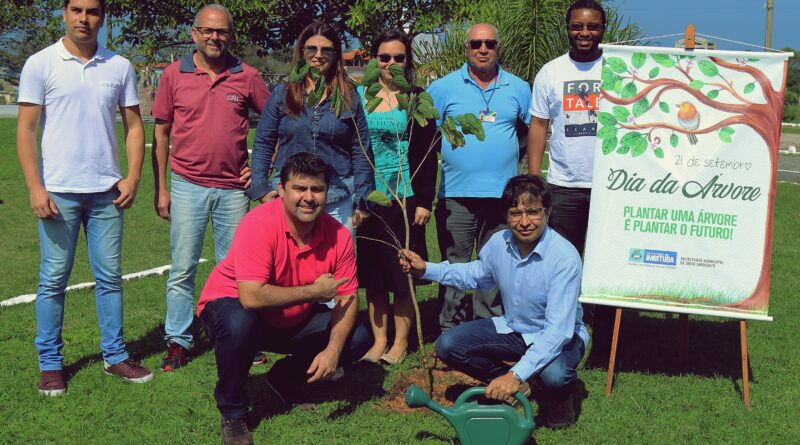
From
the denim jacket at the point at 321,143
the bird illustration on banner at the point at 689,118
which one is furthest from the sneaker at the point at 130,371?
the bird illustration on banner at the point at 689,118

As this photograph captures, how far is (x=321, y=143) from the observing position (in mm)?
4578

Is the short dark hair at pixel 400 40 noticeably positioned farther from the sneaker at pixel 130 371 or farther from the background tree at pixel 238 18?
the background tree at pixel 238 18

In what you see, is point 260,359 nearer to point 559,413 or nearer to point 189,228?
point 189,228

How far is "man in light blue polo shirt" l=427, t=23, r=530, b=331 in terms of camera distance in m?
4.98

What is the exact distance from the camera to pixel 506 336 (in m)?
4.24

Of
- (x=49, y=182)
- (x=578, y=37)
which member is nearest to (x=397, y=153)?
(x=578, y=37)

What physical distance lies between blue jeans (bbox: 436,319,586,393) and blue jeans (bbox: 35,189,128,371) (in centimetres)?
181

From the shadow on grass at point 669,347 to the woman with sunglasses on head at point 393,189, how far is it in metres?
1.23

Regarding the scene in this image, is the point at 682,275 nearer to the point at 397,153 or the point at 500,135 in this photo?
the point at 500,135

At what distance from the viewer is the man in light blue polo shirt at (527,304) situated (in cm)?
398

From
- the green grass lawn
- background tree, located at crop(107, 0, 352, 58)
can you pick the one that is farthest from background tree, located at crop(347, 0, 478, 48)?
the green grass lawn

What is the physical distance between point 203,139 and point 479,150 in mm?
1572

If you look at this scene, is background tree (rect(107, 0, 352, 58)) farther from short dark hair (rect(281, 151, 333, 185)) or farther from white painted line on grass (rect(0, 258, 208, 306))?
short dark hair (rect(281, 151, 333, 185))

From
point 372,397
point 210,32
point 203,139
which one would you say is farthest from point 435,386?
point 210,32
